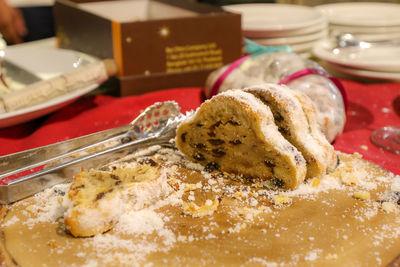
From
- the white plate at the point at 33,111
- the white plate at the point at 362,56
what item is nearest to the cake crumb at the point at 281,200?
the white plate at the point at 362,56

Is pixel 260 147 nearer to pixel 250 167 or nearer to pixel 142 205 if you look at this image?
pixel 250 167

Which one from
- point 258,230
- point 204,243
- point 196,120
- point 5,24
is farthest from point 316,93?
point 5,24

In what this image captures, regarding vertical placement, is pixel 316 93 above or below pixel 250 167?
above

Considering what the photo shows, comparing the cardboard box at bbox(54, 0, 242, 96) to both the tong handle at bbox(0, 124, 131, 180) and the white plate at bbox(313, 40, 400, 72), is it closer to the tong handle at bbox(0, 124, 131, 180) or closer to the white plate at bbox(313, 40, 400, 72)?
the white plate at bbox(313, 40, 400, 72)

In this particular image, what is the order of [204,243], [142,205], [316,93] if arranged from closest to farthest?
[204,243]
[142,205]
[316,93]

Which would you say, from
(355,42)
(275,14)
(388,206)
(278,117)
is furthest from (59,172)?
(275,14)
